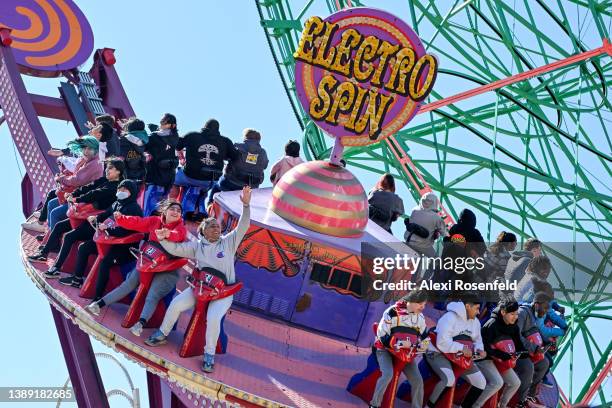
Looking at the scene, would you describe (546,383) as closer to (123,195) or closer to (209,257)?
(209,257)

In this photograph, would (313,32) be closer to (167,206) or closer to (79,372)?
(167,206)

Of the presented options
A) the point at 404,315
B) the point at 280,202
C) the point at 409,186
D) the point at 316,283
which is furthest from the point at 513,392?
the point at 409,186

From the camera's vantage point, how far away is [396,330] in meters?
8.97

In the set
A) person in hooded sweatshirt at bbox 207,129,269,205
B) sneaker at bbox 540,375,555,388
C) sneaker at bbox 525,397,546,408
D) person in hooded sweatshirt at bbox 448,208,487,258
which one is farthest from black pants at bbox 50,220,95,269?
sneaker at bbox 540,375,555,388

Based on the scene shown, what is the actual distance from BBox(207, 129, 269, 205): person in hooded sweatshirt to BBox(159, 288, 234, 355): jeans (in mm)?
3252

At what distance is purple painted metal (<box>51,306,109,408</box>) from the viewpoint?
1291cm

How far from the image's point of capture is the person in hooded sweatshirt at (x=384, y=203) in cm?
1189

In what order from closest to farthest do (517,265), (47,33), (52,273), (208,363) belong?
(208,363)
(52,273)
(517,265)
(47,33)

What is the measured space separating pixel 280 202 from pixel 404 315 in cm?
238

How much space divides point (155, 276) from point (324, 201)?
1918 millimetres

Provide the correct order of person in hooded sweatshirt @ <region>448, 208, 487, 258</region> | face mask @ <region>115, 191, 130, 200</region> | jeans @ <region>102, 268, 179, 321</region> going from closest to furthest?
1. jeans @ <region>102, 268, 179, 321</region>
2. face mask @ <region>115, 191, 130, 200</region>
3. person in hooded sweatshirt @ <region>448, 208, 487, 258</region>

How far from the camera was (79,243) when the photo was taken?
10570 mm

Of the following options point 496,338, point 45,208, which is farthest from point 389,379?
point 45,208

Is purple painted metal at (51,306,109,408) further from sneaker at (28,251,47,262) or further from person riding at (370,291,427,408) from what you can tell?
person riding at (370,291,427,408)
